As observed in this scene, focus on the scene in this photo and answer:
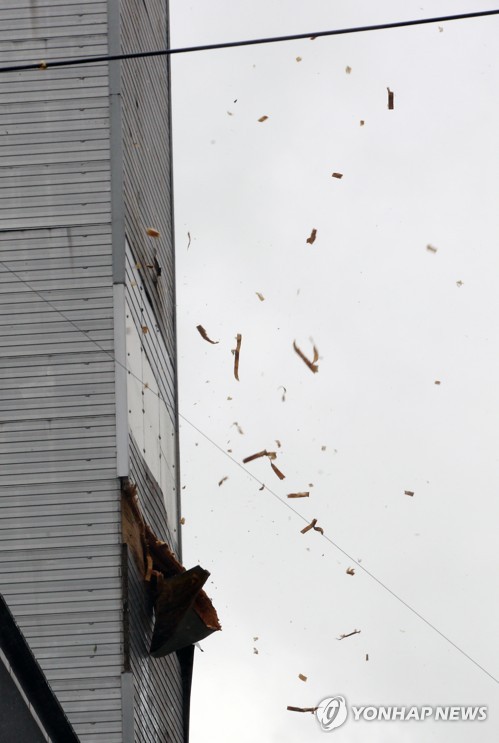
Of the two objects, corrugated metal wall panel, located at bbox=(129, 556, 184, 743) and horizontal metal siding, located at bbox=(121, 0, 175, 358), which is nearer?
corrugated metal wall panel, located at bbox=(129, 556, 184, 743)

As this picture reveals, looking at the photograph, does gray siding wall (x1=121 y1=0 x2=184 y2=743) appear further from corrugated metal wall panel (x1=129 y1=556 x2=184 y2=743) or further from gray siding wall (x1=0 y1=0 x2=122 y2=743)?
gray siding wall (x1=0 y1=0 x2=122 y2=743)

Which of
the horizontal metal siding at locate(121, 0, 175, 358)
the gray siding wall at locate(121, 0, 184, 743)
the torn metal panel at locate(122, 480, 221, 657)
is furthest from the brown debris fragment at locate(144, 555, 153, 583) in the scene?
the horizontal metal siding at locate(121, 0, 175, 358)

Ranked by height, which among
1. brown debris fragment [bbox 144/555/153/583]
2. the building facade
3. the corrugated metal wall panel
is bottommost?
the corrugated metal wall panel

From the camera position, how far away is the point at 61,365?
1941 cm

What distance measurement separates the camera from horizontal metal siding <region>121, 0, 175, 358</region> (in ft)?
70.3

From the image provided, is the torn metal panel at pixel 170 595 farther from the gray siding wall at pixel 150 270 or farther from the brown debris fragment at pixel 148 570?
the gray siding wall at pixel 150 270

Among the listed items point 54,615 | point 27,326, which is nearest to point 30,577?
point 54,615

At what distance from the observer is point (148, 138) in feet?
77.6

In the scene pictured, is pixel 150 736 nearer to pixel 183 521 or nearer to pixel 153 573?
pixel 153 573

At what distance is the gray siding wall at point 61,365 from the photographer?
18.5 m

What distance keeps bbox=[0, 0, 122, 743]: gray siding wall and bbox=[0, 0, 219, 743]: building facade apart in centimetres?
2

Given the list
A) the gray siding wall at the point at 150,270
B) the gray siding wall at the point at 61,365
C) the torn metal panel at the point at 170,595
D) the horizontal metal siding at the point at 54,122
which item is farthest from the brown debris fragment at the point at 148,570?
the horizontal metal siding at the point at 54,122

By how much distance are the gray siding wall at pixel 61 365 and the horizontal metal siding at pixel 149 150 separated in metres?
0.78

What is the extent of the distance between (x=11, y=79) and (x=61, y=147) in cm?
137
